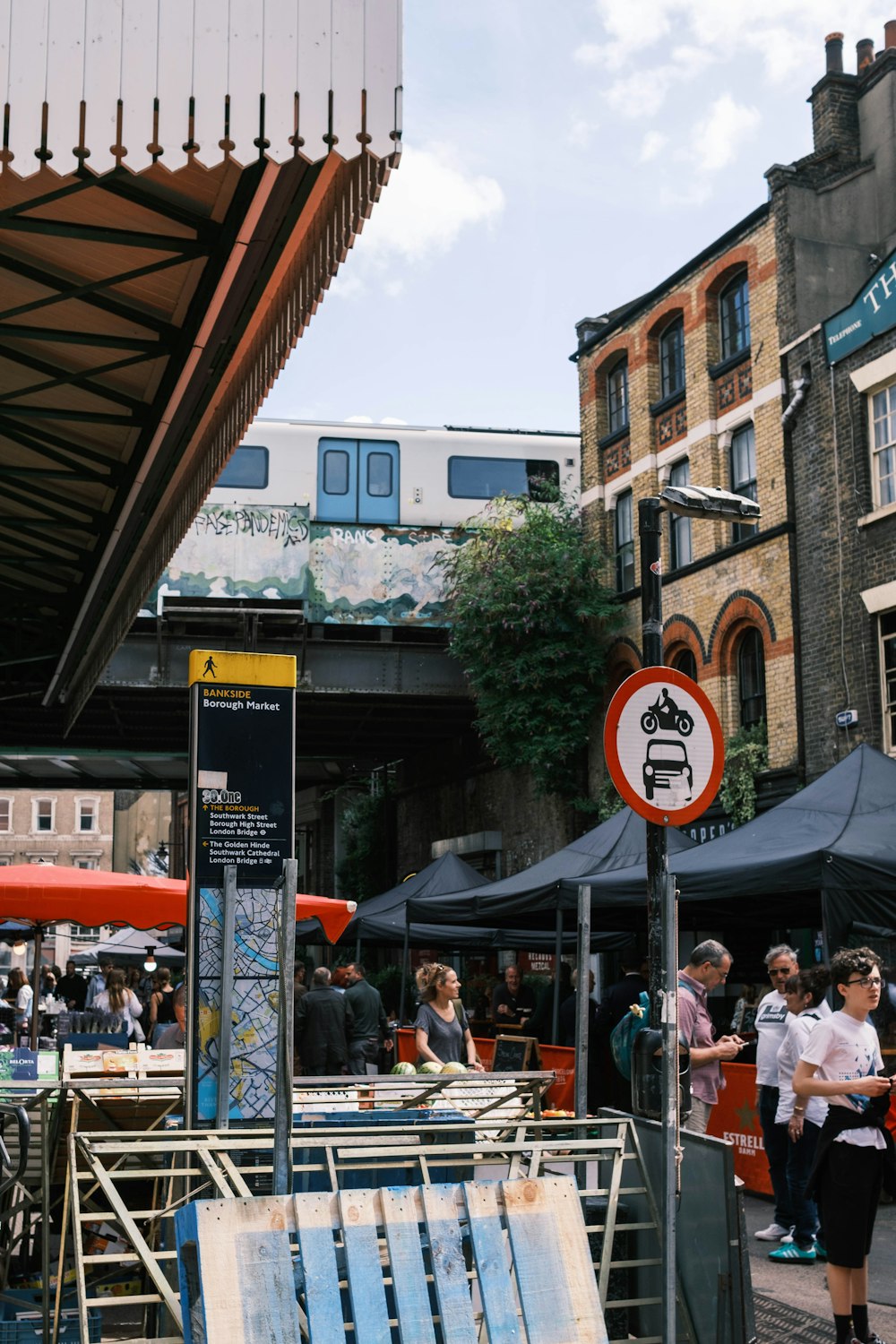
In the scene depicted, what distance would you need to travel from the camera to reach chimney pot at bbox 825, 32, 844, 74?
82.4ft

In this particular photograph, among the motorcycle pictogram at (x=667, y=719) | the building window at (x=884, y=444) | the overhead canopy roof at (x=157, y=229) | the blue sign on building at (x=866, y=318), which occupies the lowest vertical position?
the motorcycle pictogram at (x=667, y=719)

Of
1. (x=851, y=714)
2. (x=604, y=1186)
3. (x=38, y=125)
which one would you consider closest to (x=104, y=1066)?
(x=604, y=1186)

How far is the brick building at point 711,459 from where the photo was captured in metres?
23.5

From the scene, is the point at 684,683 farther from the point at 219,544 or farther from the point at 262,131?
the point at 219,544

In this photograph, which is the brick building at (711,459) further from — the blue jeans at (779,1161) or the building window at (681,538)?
the blue jeans at (779,1161)

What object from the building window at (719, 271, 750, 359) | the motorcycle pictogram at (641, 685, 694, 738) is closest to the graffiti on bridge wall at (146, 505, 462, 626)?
the building window at (719, 271, 750, 359)

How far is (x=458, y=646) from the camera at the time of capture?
28703mm

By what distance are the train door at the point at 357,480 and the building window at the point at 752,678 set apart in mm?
8687

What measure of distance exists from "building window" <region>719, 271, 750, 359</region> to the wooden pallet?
70.6 feet

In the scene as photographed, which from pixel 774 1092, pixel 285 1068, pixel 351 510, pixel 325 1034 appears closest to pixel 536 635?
pixel 351 510

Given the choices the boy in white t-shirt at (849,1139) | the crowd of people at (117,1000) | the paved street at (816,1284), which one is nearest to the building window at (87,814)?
the crowd of people at (117,1000)

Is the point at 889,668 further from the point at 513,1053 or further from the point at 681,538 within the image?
the point at 513,1053

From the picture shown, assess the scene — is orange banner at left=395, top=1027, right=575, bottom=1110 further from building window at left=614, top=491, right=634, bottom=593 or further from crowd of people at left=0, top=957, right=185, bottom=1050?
building window at left=614, top=491, right=634, bottom=593

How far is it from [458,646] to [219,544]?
4867 mm
